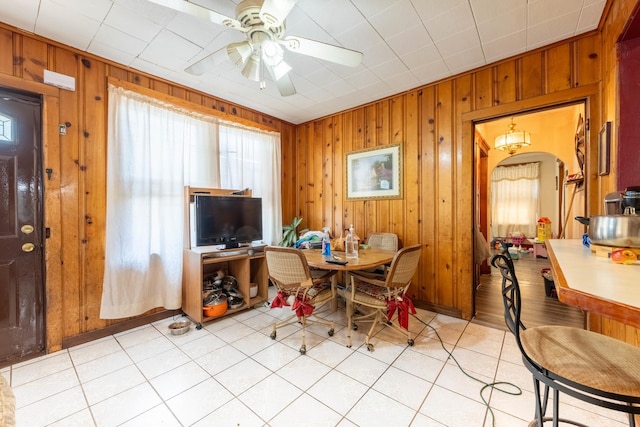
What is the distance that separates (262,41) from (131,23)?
1191 millimetres

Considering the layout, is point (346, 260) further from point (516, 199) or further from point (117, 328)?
point (516, 199)

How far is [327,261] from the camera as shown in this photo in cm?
237

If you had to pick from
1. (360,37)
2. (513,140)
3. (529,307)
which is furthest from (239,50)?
(513,140)

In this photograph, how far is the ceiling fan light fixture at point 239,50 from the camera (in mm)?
1679

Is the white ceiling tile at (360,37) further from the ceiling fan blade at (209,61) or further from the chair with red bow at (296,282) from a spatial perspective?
the chair with red bow at (296,282)

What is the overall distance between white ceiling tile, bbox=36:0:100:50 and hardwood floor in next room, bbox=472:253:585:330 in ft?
14.2

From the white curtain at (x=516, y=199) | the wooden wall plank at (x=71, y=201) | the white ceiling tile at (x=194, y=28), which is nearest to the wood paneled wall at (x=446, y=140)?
the white ceiling tile at (x=194, y=28)

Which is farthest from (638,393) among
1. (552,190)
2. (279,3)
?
(552,190)

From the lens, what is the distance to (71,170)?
7.54 feet

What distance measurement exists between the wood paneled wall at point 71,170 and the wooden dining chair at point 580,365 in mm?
3179

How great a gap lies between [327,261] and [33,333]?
2478 millimetres

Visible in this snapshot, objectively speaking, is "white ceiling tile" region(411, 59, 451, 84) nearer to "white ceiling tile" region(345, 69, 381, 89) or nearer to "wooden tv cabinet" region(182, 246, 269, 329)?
"white ceiling tile" region(345, 69, 381, 89)

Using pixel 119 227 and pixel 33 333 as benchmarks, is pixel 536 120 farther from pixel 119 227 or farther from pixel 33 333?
pixel 33 333

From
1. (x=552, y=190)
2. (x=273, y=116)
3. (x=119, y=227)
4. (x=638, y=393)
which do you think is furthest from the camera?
(x=552, y=190)
